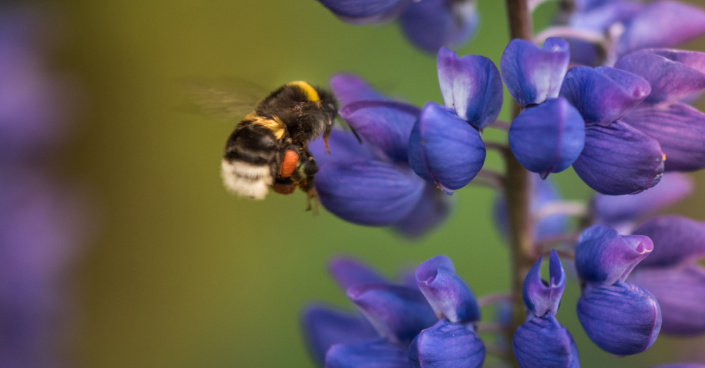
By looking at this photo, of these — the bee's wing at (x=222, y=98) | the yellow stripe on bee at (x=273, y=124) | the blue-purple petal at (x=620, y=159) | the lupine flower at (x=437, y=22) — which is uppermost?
the lupine flower at (x=437, y=22)

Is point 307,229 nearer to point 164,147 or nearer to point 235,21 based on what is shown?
point 164,147

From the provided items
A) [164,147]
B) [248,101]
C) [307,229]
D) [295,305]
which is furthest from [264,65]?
[248,101]

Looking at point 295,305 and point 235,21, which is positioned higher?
point 235,21

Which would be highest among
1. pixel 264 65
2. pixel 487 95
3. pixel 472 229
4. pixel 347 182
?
pixel 487 95

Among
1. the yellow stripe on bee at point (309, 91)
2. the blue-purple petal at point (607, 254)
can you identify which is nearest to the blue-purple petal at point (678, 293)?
the blue-purple petal at point (607, 254)

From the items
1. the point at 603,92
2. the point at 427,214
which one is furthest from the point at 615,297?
the point at 427,214

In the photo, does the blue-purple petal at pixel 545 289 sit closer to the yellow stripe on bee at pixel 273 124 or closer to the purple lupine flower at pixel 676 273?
the purple lupine flower at pixel 676 273

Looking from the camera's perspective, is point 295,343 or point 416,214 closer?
point 416,214

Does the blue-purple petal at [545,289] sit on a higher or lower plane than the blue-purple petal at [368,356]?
higher
